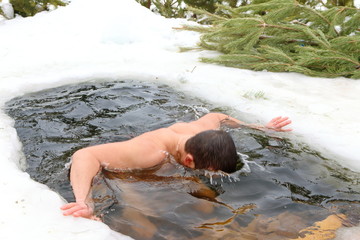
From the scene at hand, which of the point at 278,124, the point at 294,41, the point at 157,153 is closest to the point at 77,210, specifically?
the point at 157,153

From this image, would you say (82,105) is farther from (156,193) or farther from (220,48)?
(220,48)

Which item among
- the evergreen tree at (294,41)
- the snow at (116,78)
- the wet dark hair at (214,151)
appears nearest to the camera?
the snow at (116,78)

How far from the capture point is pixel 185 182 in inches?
116

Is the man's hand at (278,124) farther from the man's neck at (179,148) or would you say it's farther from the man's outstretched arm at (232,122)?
the man's neck at (179,148)

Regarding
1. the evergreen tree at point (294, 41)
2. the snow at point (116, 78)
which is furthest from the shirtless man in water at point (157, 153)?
the evergreen tree at point (294, 41)

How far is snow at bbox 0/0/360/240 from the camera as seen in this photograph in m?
2.32

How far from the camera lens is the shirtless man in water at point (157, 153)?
Answer: 2.58 meters

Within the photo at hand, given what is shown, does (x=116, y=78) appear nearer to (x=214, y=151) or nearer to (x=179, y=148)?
(x=179, y=148)

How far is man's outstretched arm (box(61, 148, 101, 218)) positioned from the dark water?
0.12 metres

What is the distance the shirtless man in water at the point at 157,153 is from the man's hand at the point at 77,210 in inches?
2.4

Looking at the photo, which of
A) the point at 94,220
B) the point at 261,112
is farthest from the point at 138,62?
the point at 94,220

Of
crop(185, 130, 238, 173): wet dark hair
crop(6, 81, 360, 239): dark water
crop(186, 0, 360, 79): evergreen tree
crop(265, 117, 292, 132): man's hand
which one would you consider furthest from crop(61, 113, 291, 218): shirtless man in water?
crop(186, 0, 360, 79): evergreen tree

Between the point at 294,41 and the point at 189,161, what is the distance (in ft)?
10.3

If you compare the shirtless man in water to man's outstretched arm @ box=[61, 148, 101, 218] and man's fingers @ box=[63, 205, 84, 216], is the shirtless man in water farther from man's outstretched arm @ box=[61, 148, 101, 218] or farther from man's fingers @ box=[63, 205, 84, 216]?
man's fingers @ box=[63, 205, 84, 216]
